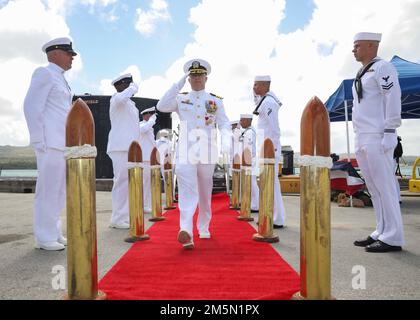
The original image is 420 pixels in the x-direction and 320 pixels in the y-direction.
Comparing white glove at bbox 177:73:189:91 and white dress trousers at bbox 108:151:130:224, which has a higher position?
white glove at bbox 177:73:189:91

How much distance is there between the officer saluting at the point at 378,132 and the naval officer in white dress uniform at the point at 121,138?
294 centimetres

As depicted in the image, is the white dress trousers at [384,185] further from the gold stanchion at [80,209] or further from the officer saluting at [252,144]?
the officer saluting at [252,144]

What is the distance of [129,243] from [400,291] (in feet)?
8.42

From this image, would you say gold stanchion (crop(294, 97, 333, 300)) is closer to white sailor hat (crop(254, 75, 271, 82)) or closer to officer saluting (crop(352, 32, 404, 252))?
officer saluting (crop(352, 32, 404, 252))

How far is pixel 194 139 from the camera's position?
3.98m

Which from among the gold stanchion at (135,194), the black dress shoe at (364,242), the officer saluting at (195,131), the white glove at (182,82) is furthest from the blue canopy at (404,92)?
the gold stanchion at (135,194)

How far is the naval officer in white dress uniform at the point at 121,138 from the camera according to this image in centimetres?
505

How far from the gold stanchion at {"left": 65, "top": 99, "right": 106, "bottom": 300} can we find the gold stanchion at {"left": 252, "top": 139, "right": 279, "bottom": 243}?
2102 mm

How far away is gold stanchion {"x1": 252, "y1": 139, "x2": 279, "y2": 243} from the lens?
148 inches

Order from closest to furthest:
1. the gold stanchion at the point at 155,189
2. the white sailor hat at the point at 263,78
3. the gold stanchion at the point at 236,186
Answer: the white sailor hat at the point at 263,78, the gold stanchion at the point at 155,189, the gold stanchion at the point at 236,186

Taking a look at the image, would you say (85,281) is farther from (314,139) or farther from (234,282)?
(314,139)

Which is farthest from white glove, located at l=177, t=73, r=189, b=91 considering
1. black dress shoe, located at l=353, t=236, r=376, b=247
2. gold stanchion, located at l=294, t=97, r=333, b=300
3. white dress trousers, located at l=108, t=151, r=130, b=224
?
black dress shoe, located at l=353, t=236, r=376, b=247
